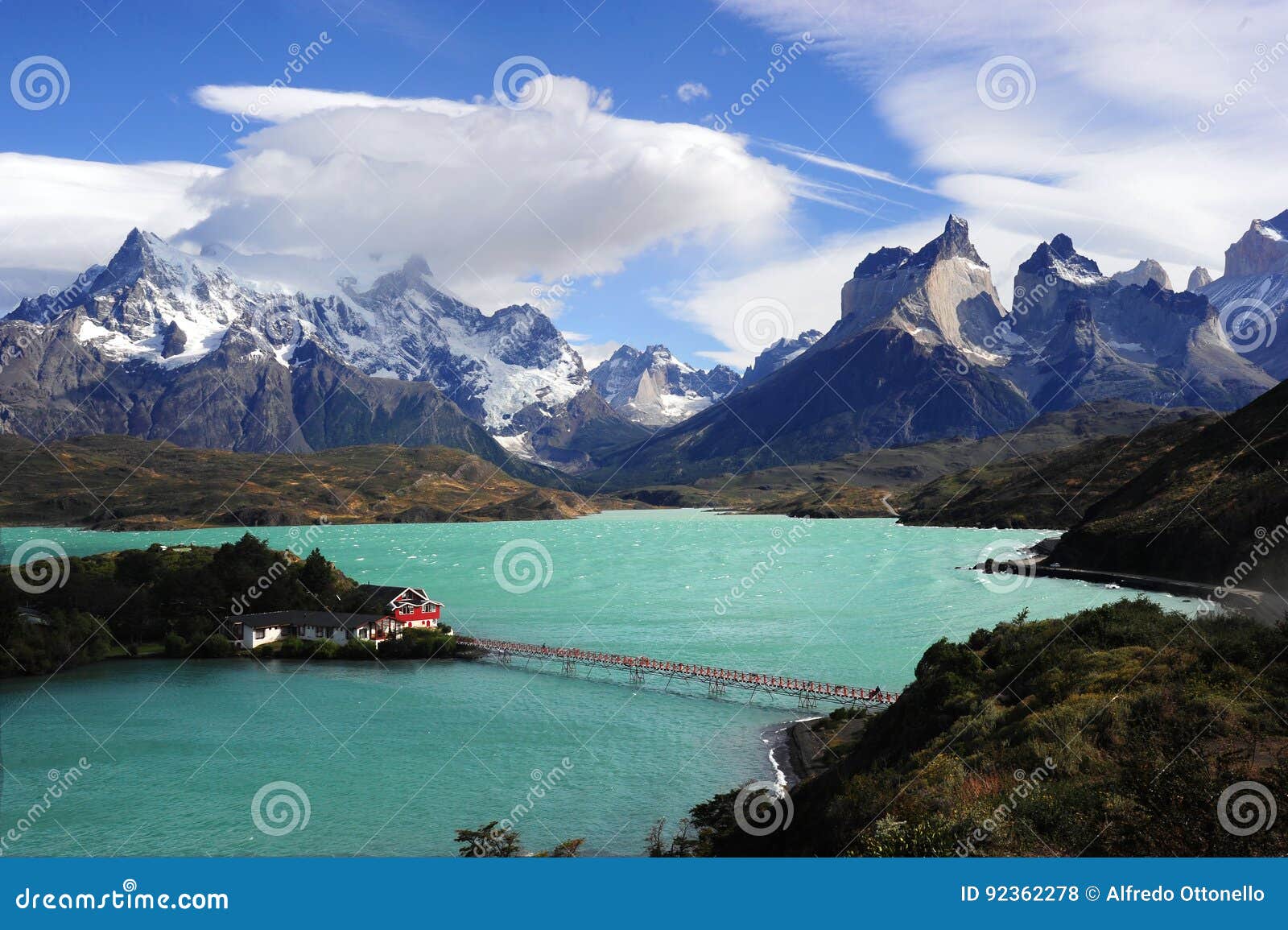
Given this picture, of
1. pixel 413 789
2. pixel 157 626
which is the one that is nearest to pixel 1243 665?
pixel 413 789
